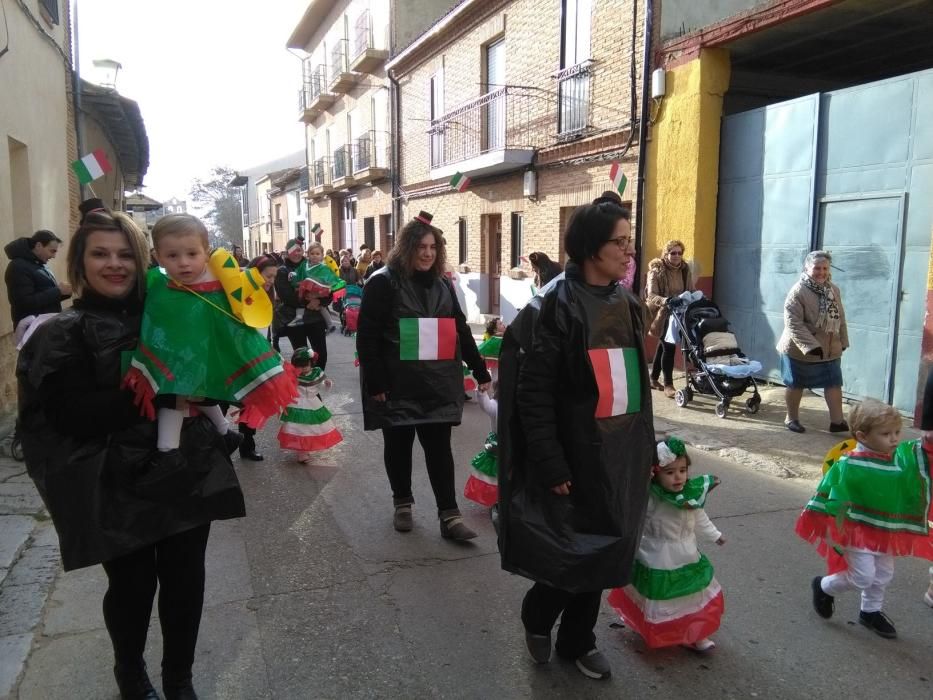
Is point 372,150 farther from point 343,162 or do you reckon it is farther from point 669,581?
point 669,581

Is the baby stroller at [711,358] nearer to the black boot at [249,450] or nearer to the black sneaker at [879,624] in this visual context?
the black sneaker at [879,624]

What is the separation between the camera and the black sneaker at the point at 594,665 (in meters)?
2.85

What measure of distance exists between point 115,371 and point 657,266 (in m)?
6.99

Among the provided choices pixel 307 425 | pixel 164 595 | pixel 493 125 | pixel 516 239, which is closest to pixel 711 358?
pixel 307 425

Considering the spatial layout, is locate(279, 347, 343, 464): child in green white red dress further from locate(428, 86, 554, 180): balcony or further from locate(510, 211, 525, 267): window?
locate(510, 211, 525, 267): window

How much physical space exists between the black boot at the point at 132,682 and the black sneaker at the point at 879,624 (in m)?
2.92

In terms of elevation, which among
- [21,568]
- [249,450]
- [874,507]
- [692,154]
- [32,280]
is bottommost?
[21,568]

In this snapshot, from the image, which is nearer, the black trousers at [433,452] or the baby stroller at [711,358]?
the black trousers at [433,452]

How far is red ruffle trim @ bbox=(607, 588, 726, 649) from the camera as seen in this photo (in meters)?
2.97

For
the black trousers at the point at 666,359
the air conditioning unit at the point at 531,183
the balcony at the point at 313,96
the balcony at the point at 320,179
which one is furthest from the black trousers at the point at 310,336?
the balcony at the point at 313,96

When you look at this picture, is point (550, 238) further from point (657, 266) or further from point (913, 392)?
point (913, 392)

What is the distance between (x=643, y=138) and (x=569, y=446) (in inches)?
334

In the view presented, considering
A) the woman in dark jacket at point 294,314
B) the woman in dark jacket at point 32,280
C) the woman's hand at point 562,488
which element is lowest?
the woman's hand at point 562,488

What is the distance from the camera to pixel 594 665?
112 inches
